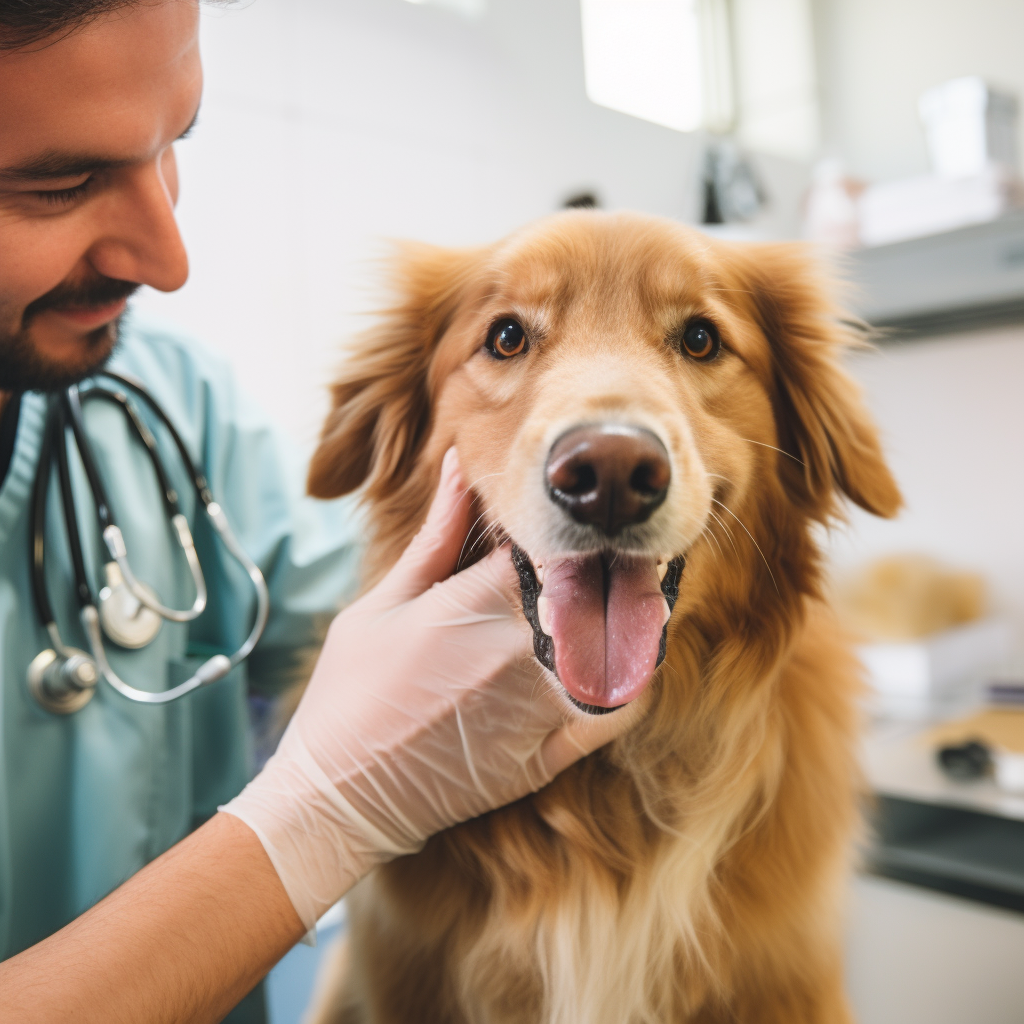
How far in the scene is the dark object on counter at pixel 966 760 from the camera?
1535 mm

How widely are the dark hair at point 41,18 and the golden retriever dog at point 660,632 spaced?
17.6 inches

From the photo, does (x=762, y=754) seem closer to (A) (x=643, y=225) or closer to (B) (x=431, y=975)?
(B) (x=431, y=975)

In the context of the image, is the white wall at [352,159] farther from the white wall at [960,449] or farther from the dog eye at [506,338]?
the dog eye at [506,338]

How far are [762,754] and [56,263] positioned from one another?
0.86 m

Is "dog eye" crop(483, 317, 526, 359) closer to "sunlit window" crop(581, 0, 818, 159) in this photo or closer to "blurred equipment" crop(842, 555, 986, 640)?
"sunlit window" crop(581, 0, 818, 159)

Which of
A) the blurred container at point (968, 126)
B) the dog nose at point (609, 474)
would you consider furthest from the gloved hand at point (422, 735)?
the blurred container at point (968, 126)

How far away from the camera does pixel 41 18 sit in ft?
1.87

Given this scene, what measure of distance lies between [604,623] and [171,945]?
442 mm

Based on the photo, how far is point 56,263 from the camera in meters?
0.72

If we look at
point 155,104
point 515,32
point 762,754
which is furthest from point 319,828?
point 515,32

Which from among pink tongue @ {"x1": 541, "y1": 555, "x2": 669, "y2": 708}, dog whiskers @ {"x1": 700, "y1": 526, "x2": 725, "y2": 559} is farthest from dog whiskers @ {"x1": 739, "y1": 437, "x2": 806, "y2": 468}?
pink tongue @ {"x1": 541, "y1": 555, "x2": 669, "y2": 708}

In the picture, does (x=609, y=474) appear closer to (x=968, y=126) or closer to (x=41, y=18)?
(x=41, y=18)

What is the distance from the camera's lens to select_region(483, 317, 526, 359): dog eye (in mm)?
904

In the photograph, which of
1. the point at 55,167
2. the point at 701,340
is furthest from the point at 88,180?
the point at 701,340
